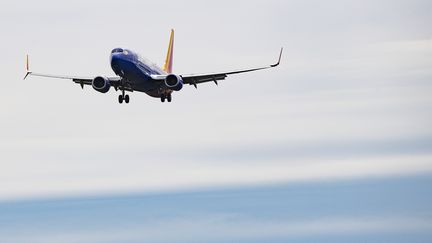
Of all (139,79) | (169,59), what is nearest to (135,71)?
(139,79)

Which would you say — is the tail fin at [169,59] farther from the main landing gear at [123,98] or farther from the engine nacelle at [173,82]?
the engine nacelle at [173,82]

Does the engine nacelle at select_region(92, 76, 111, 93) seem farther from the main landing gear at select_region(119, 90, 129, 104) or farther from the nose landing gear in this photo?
the nose landing gear

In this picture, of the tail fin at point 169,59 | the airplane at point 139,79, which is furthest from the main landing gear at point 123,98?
the tail fin at point 169,59

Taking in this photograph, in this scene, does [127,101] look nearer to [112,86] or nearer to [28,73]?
[112,86]

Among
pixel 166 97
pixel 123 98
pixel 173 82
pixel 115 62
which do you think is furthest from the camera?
pixel 166 97

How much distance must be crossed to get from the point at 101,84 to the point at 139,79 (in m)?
5.07

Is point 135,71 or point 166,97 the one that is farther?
point 166,97

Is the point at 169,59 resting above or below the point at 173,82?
above

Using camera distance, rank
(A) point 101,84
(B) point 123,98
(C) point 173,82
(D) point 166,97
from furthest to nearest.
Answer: (D) point 166,97 < (B) point 123,98 < (A) point 101,84 < (C) point 173,82

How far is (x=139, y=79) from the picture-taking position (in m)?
145

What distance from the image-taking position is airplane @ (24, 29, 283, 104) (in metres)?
144

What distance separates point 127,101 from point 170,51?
31.0m

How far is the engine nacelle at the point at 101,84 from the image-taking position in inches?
5812

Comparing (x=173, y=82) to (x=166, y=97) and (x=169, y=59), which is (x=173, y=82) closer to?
(x=166, y=97)
